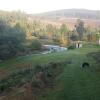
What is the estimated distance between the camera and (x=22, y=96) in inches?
820

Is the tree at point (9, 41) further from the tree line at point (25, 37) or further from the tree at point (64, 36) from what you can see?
the tree at point (64, 36)

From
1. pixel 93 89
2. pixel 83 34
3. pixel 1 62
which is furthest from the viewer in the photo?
pixel 83 34

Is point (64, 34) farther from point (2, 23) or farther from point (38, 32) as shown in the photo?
point (2, 23)

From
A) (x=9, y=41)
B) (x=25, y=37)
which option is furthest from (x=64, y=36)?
(x=9, y=41)

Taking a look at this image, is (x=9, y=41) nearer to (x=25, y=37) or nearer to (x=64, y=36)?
(x=25, y=37)

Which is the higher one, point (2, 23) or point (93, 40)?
point (2, 23)

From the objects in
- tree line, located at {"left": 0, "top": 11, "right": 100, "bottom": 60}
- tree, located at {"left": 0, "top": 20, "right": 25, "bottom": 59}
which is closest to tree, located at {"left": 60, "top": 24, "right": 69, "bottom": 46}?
tree line, located at {"left": 0, "top": 11, "right": 100, "bottom": 60}

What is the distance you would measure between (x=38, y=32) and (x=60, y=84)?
293 ft

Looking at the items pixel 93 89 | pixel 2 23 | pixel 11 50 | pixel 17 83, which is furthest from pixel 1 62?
pixel 93 89

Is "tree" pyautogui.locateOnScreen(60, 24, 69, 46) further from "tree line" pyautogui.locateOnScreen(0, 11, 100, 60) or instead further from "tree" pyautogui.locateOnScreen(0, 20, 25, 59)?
"tree" pyautogui.locateOnScreen(0, 20, 25, 59)

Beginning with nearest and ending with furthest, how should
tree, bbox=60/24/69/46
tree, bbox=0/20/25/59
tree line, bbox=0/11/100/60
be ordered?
1. tree, bbox=0/20/25/59
2. tree line, bbox=0/11/100/60
3. tree, bbox=60/24/69/46

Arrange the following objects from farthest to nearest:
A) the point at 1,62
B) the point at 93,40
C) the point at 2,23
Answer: the point at 93,40
the point at 2,23
the point at 1,62

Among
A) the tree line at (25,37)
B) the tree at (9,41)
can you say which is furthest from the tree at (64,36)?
the tree at (9,41)

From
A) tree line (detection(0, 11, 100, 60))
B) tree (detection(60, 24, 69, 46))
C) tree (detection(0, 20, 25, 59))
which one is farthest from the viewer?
tree (detection(60, 24, 69, 46))
